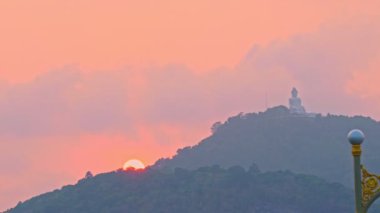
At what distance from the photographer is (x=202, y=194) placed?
6255 inches

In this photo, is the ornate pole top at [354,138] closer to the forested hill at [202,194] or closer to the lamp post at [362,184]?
the lamp post at [362,184]

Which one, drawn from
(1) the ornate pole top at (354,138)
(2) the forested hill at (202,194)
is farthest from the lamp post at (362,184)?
(2) the forested hill at (202,194)

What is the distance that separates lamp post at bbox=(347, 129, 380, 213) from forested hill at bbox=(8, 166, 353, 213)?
134m

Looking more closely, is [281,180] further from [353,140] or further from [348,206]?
[353,140]

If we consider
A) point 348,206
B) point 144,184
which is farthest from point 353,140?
point 144,184

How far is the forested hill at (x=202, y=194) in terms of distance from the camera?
516 ft

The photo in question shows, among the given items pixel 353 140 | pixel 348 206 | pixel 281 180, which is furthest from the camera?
pixel 281 180

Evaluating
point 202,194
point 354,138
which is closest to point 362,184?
point 354,138

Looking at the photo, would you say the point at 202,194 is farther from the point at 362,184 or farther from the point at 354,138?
the point at 354,138

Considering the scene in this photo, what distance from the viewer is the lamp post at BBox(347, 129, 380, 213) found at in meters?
20.0

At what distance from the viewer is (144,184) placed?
165000mm

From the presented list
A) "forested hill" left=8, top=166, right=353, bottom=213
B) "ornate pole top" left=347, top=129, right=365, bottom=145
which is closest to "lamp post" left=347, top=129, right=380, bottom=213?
"ornate pole top" left=347, top=129, right=365, bottom=145

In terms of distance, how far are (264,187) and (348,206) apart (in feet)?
42.0

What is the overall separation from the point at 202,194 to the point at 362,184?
139 m
